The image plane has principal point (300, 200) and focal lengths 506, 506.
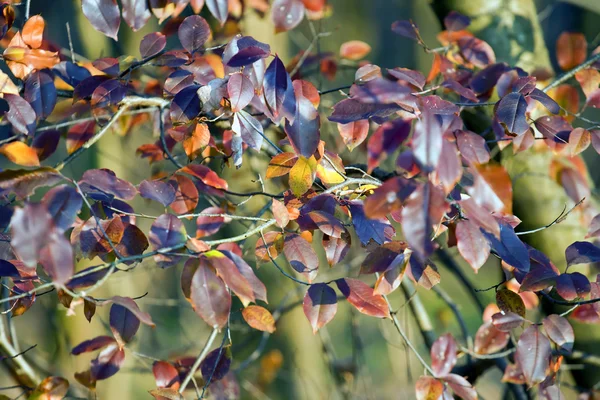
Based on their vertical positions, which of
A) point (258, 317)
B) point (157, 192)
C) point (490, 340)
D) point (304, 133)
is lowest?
point (490, 340)

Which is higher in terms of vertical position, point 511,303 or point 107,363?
point 511,303

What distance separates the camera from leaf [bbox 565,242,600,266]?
2.76ft

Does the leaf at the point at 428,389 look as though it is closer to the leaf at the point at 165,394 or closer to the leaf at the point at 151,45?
the leaf at the point at 165,394

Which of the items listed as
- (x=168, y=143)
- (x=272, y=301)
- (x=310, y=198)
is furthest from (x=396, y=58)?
(x=310, y=198)

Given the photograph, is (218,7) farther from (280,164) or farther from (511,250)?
(511,250)

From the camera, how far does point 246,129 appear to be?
84 cm

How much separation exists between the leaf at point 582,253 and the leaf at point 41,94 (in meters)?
0.95

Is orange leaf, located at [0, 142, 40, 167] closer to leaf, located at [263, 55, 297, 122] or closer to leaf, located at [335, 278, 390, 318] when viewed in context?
leaf, located at [263, 55, 297, 122]

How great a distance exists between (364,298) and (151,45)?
626mm

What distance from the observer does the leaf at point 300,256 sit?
2.72ft

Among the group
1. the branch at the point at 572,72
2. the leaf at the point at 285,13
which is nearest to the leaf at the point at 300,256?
the branch at the point at 572,72

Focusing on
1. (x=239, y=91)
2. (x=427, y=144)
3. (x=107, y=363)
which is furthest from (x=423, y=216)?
(x=107, y=363)

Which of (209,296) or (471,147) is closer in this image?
(209,296)

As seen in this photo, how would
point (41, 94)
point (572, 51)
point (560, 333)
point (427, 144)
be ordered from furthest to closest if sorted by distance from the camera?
1. point (572, 51)
2. point (41, 94)
3. point (560, 333)
4. point (427, 144)
